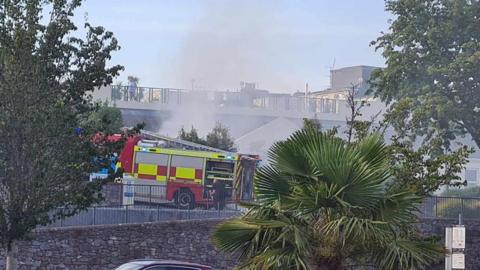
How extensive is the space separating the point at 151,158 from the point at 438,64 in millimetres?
13316

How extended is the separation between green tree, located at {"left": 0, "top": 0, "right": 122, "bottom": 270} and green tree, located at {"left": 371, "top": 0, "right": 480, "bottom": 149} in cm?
2791

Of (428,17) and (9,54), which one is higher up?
(428,17)

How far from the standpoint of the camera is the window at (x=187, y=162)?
133ft

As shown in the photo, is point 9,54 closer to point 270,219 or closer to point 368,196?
point 270,219

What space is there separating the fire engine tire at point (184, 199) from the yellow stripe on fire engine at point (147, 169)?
1.89 metres

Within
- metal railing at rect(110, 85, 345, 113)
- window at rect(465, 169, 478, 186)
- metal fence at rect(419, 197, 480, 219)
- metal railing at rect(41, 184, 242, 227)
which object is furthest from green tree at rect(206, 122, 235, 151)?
window at rect(465, 169, 478, 186)

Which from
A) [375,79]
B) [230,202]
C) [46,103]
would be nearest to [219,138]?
[375,79]

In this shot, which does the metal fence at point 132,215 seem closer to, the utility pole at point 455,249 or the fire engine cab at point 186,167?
the fire engine cab at point 186,167

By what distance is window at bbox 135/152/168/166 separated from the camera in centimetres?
4078

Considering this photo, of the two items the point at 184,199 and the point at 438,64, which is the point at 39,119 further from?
the point at 438,64

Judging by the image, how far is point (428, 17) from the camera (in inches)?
1779

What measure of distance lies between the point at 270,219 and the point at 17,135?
4.76 metres

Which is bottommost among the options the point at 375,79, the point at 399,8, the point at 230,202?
the point at 230,202

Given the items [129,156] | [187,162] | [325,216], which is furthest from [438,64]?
[325,216]
